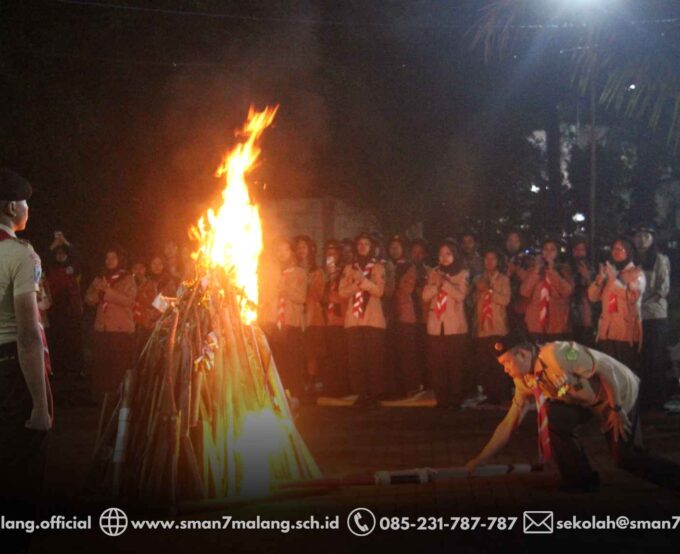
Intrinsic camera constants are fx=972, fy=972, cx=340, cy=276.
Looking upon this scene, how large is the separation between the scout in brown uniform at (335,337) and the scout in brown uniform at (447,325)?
46.4 inches

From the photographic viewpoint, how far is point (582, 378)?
274 inches

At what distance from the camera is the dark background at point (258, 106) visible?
606 inches

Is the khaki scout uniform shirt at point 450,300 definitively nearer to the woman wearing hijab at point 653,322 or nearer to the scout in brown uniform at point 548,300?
the scout in brown uniform at point 548,300

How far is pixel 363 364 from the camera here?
1216cm

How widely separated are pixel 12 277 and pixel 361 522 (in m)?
2.76

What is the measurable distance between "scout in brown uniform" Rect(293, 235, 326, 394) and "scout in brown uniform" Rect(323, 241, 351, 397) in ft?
0.25

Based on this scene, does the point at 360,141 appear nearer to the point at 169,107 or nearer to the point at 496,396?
the point at 169,107

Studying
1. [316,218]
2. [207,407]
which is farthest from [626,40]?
[316,218]

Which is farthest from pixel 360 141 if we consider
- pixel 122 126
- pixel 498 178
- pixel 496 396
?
pixel 496 396

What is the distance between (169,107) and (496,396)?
746 centimetres

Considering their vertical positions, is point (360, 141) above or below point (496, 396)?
above

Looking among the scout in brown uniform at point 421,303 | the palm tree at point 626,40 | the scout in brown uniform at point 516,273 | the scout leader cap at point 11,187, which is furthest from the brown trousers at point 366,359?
the scout leader cap at point 11,187

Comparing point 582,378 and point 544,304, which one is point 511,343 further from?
point 544,304

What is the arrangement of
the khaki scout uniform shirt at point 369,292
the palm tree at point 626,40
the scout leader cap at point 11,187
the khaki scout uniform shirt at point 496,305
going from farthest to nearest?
the khaki scout uniform shirt at point 369,292 → the khaki scout uniform shirt at point 496,305 → the palm tree at point 626,40 → the scout leader cap at point 11,187
